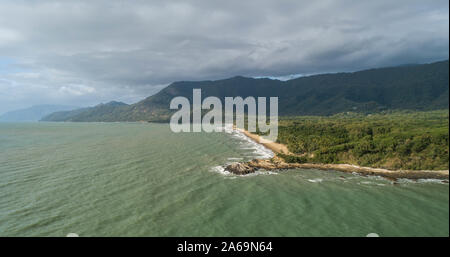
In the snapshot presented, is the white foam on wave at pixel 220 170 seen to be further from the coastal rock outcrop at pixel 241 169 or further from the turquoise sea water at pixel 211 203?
the coastal rock outcrop at pixel 241 169

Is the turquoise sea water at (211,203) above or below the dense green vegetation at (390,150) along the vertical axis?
below

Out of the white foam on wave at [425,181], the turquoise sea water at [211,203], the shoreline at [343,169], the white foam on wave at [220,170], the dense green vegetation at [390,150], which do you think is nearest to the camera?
the turquoise sea water at [211,203]

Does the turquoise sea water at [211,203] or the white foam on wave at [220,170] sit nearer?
the turquoise sea water at [211,203]

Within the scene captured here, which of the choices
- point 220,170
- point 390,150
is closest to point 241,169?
point 220,170

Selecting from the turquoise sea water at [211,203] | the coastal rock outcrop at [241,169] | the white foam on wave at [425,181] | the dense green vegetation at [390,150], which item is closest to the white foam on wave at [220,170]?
the turquoise sea water at [211,203]

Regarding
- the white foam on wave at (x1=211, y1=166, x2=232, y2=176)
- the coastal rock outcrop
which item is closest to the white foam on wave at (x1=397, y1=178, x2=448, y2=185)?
the coastal rock outcrop

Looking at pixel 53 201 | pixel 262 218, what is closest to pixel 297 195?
pixel 262 218

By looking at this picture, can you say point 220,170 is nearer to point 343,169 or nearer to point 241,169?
point 241,169
